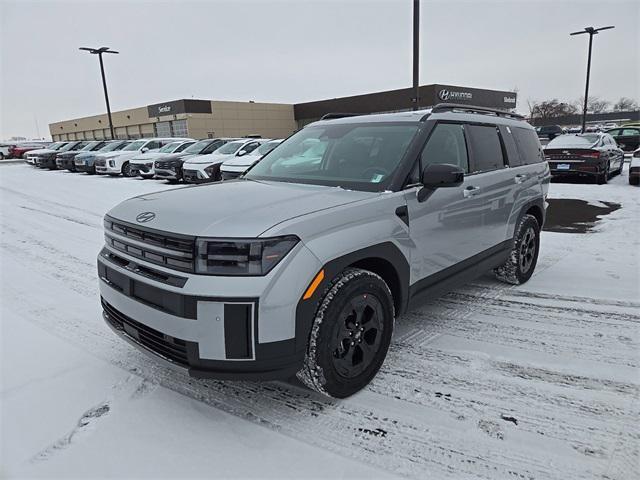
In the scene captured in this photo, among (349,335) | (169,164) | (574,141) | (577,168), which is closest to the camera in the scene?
(349,335)

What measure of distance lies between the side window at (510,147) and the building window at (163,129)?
53019 mm

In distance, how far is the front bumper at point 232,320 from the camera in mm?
2385

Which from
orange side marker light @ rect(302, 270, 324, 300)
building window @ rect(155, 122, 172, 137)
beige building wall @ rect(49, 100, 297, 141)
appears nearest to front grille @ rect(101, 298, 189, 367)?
orange side marker light @ rect(302, 270, 324, 300)

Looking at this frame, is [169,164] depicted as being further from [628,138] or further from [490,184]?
[628,138]

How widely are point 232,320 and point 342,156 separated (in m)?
1.90

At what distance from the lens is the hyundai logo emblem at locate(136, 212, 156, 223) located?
2.79 m

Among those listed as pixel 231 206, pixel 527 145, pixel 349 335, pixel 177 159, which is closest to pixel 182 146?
pixel 177 159

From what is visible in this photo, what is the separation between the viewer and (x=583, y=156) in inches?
491

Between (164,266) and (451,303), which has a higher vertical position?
(164,266)

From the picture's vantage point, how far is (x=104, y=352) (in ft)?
11.7

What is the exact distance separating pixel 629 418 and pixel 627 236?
527 centimetres

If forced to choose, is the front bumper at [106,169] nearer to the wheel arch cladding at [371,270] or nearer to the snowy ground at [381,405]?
the snowy ground at [381,405]

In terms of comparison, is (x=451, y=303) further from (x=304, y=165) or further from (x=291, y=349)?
(x=291, y=349)

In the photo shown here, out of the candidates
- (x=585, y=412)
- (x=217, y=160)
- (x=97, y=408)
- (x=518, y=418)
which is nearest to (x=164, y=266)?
(x=97, y=408)
